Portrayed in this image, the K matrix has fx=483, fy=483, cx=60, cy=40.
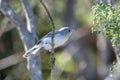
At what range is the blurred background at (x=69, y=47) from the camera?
784 cm

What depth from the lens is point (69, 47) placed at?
7.98 meters

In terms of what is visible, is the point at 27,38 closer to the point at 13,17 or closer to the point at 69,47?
the point at 13,17

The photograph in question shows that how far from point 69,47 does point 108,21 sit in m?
4.06

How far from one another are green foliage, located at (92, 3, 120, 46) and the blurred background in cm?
356

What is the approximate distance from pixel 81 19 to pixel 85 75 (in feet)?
3.44

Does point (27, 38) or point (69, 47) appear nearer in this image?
point (27, 38)

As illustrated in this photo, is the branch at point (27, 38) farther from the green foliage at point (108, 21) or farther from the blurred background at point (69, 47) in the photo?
the blurred background at point (69, 47)

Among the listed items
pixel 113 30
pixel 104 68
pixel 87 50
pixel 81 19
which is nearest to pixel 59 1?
pixel 81 19

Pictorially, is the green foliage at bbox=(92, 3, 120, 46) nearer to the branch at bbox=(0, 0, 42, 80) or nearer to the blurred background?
Result: the branch at bbox=(0, 0, 42, 80)

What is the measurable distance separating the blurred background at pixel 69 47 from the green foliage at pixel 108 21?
356 centimetres

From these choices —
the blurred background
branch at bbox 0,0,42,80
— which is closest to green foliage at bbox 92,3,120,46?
branch at bbox 0,0,42,80

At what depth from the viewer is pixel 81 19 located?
8.59 m

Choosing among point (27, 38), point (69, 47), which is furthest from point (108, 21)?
point (69, 47)

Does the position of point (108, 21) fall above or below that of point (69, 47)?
above
